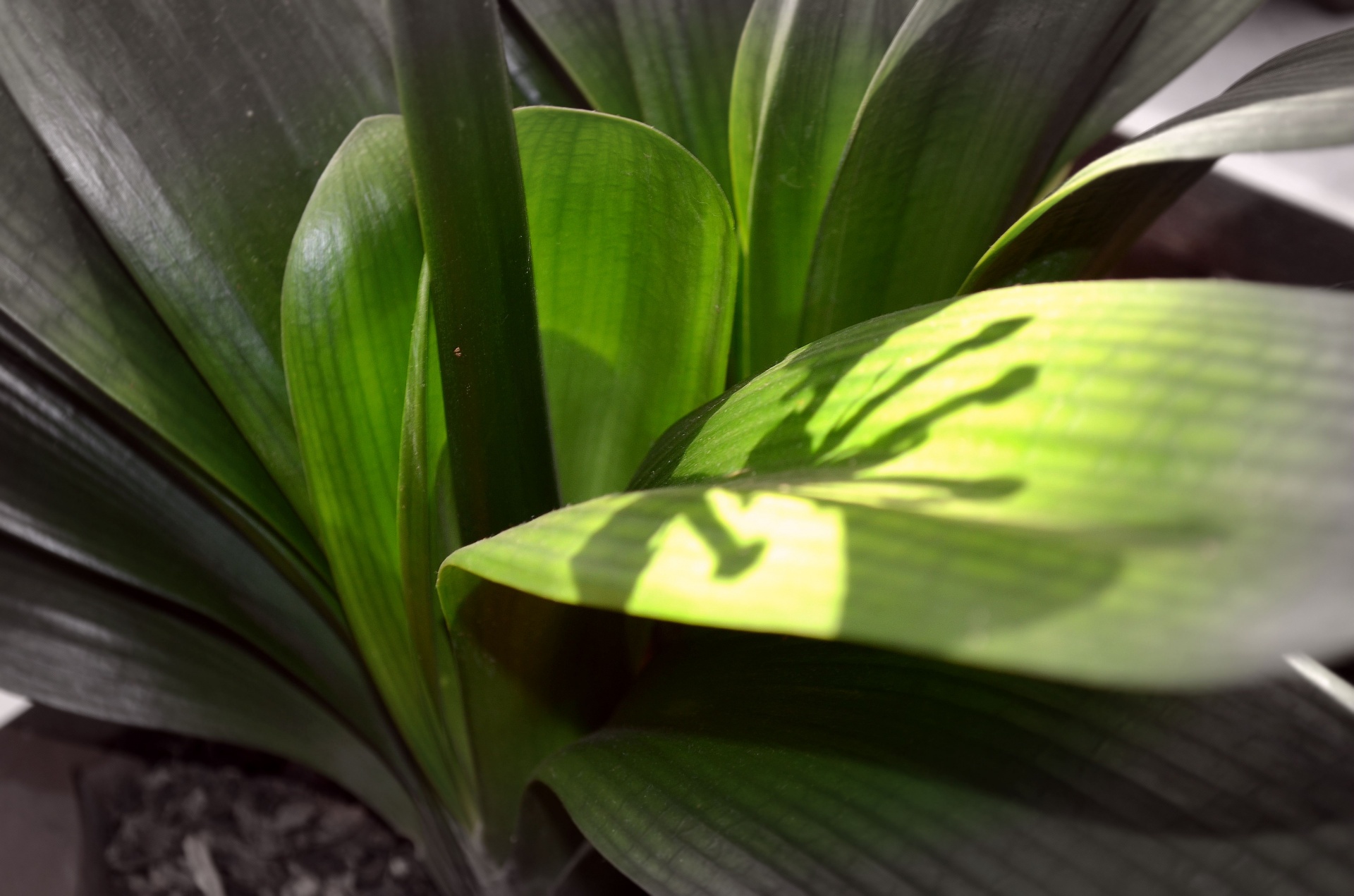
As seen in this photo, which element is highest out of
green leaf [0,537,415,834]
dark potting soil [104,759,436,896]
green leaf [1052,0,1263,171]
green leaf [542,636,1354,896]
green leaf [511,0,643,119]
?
green leaf [511,0,643,119]

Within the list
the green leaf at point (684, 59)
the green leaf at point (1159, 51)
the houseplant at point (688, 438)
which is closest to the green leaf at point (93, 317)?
the houseplant at point (688, 438)

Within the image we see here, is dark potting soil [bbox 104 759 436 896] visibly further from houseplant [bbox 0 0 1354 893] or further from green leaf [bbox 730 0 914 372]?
green leaf [bbox 730 0 914 372]

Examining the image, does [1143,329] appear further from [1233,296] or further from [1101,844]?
[1101,844]

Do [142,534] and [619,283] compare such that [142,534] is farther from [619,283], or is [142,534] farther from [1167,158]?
[1167,158]

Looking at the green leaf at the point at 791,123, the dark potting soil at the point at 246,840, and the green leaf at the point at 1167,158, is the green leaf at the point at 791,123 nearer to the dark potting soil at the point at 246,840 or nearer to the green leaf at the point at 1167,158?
the green leaf at the point at 1167,158

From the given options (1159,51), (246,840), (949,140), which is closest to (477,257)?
(949,140)

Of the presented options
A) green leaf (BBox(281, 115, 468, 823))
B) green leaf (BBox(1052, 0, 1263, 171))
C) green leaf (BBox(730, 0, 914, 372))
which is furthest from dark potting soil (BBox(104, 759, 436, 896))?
green leaf (BBox(1052, 0, 1263, 171))
